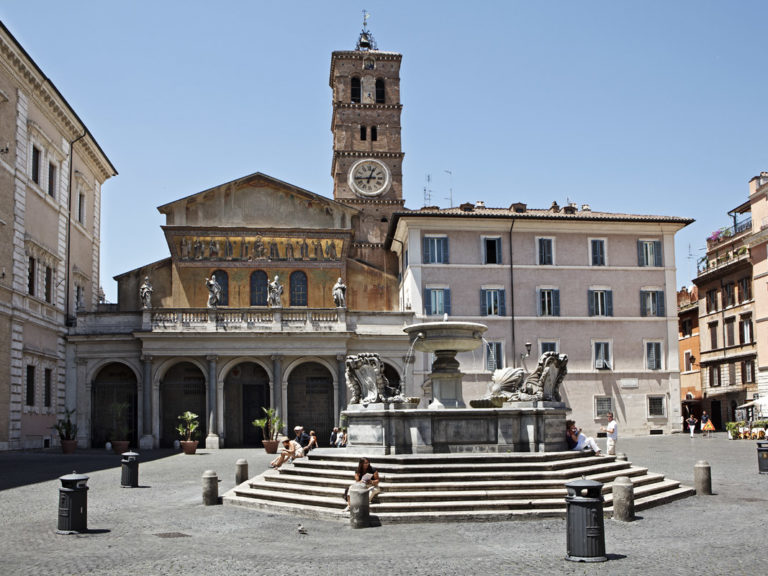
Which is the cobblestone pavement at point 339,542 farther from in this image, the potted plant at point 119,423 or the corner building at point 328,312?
the corner building at point 328,312

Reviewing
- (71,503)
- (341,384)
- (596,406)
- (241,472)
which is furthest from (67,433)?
(596,406)

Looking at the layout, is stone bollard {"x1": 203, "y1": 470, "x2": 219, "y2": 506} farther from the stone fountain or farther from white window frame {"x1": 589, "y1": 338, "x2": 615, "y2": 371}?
white window frame {"x1": 589, "y1": 338, "x2": 615, "y2": 371}

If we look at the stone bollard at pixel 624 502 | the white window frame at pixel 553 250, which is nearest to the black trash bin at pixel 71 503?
the stone bollard at pixel 624 502

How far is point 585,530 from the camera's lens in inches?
451

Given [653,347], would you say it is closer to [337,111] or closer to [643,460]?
[643,460]

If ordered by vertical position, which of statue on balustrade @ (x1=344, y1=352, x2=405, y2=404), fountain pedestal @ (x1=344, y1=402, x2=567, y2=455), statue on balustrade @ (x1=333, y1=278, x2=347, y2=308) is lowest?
fountain pedestal @ (x1=344, y1=402, x2=567, y2=455)

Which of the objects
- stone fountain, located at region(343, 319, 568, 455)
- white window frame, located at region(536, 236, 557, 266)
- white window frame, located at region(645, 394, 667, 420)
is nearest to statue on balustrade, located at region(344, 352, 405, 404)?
stone fountain, located at region(343, 319, 568, 455)

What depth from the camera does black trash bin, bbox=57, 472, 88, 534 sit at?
1379cm

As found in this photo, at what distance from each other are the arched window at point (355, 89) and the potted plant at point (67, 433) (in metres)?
33.9

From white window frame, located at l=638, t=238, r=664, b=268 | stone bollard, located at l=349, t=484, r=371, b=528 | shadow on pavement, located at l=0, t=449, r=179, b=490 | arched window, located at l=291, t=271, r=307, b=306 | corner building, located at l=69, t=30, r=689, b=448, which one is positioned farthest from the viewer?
white window frame, located at l=638, t=238, r=664, b=268

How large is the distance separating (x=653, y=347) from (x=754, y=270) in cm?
981

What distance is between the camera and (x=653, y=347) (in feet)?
145

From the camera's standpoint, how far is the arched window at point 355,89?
6369 centimetres

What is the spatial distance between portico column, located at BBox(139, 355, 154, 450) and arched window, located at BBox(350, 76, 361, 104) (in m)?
30.1
